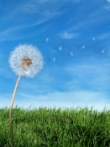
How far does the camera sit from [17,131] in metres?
4.82

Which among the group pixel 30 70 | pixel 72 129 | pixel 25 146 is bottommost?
pixel 25 146

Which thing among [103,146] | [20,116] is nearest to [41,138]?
[103,146]

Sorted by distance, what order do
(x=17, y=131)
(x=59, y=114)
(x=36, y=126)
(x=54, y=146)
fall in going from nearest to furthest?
(x=54, y=146) → (x=17, y=131) → (x=36, y=126) → (x=59, y=114)

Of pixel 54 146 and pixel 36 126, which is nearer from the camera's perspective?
pixel 54 146

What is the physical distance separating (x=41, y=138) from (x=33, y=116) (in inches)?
76.8

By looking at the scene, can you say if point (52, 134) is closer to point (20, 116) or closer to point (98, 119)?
point (98, 119)

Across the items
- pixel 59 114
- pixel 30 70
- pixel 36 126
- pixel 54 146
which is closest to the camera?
pixel 30 70

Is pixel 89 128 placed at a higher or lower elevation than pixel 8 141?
higher

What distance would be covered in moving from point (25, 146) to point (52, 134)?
0.48m

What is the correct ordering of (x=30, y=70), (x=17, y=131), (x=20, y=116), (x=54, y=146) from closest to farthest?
(x=30, y=70) → (x=54, y=146) → (x=17, y=131) → (x=20, y=116)

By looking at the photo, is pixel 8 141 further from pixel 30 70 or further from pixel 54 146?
pixel 30 70

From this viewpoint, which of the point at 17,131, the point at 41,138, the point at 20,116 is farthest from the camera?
the point at 20,116

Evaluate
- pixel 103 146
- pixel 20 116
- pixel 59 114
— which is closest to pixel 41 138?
pixel 103 146

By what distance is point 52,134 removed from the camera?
4590mm
